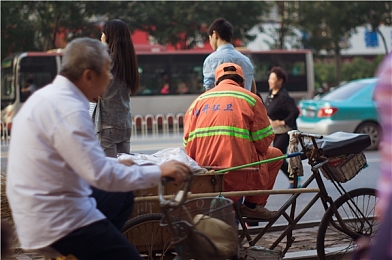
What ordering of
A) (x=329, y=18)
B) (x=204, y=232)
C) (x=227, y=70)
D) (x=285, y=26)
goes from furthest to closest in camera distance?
(x=285, y=26) → (x=329, y=18) → (x=227, y=70) → (x=204, y=232)

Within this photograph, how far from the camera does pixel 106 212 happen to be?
3436 millimetres

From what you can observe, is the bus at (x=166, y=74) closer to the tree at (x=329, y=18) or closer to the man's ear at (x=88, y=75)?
the tree at (x=329, y=18)

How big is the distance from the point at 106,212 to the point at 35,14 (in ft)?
84.4

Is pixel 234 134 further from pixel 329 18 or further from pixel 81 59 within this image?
pixel 329 18

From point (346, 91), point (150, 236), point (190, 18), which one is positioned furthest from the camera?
point (190, 18)

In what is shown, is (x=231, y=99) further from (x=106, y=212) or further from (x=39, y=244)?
(x=39, y=244)

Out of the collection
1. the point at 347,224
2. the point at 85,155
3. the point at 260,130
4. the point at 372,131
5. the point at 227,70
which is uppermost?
the point at 227,70

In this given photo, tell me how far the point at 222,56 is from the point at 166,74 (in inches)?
795

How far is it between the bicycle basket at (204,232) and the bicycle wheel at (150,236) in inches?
39.7

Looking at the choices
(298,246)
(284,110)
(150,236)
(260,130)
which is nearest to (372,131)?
(284,110)

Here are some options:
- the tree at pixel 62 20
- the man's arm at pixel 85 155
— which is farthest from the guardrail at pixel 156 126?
the man's arm at pixel 85 155

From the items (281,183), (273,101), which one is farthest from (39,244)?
(281,183)

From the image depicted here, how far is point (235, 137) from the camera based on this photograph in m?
4.99

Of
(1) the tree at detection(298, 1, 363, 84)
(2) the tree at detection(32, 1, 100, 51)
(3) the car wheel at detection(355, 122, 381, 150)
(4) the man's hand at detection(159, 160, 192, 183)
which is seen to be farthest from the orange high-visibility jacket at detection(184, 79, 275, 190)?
(1) the tree at detection(298, 1, 363, 84)
